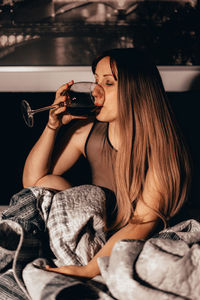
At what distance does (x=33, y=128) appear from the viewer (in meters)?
1.44

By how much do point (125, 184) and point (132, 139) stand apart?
0.14 meters

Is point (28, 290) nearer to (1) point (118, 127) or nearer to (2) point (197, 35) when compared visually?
(1) point (118, 127)

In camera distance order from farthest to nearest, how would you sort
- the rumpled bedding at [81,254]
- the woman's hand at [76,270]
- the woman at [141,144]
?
the woman at [141,144], the woman's hand at [76,270], the rumpled bedding at [81,254]

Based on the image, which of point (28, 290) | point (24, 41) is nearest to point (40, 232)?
point (28, 290)

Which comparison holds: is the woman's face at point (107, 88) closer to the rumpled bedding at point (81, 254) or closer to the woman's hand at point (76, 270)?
the rumpled bedding at point (81, 254)

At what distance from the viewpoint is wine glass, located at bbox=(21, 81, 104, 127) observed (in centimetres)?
108

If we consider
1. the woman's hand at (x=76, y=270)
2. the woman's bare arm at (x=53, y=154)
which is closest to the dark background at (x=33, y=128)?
the woman's bare arm at (x=53, y=154)

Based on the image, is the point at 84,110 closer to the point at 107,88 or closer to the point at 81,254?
the point at 107,88

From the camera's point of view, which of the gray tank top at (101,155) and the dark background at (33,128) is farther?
the dark background at (33,128)

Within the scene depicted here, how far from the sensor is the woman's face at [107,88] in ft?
3.55

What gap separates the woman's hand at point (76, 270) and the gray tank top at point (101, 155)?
1.12ft

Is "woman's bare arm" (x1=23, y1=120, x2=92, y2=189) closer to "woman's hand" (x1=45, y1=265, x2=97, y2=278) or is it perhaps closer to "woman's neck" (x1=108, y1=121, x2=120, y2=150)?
"woman's neck" (x1=108, y1=121, x2=120, y2=150)

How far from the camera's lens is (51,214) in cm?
102

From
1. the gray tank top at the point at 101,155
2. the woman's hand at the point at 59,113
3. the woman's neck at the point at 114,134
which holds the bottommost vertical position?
the gray tank top at the point at 101,155
